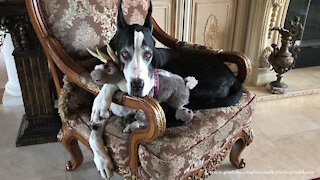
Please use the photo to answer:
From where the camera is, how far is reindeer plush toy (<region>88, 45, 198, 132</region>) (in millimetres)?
1087

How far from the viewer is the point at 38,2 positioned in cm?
134

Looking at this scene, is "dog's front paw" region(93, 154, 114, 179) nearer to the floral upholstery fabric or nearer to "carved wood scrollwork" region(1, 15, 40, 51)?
the floral upholstery fabric

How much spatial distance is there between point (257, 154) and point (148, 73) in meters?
1.08

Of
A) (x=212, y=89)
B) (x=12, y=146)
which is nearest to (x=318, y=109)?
(x=212, y=89)

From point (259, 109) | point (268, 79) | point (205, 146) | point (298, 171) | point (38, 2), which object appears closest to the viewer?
point (205, 146)

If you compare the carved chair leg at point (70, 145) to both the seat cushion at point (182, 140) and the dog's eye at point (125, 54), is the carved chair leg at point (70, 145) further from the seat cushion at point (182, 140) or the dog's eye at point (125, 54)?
the dog's eye at point (125, 54)

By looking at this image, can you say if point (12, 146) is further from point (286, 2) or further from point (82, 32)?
point (286, 2)

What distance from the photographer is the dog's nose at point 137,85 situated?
105 centimetres

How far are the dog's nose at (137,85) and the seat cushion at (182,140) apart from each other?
0.72 ft

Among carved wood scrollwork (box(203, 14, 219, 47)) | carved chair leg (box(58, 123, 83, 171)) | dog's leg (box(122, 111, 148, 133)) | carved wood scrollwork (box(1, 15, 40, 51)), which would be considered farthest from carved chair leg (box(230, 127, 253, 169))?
carved wood scrollwork (box(1, 15, 40, 51))

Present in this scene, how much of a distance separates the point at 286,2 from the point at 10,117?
7.32 feet

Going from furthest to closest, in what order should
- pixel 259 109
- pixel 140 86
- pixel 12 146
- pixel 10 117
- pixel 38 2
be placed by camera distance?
pixel 259 109 → pixel 10 117 → pixel 12 146 → pixel 38 2 → pixel 140 86

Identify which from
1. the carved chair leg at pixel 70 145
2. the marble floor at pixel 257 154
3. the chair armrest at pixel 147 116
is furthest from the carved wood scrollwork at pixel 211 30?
the chair armrest at pixel 147 116

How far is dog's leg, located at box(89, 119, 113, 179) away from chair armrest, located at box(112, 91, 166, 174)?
6.1 inches
